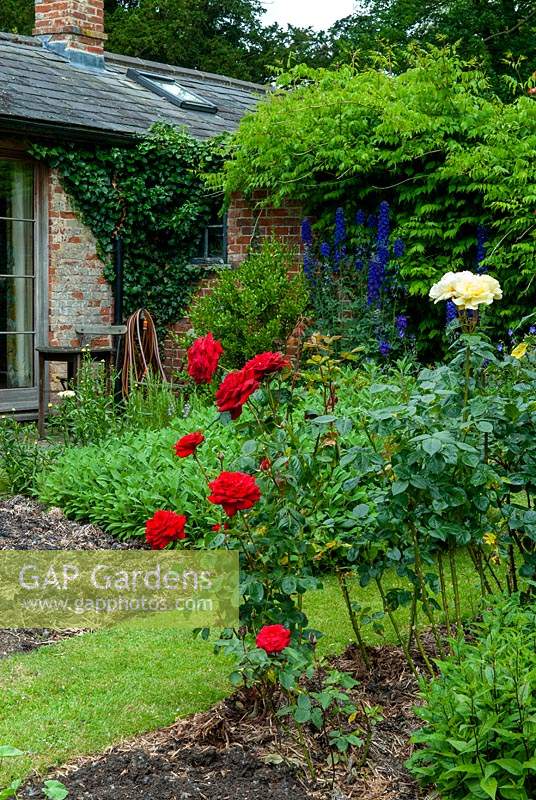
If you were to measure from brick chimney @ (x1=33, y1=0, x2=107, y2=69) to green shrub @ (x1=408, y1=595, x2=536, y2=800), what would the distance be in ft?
35.1

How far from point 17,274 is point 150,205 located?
68.9 inches

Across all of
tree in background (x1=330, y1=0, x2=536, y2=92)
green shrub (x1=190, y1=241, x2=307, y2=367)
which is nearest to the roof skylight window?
green shrub (x1=190, y1=241, x2=307, y2=367)

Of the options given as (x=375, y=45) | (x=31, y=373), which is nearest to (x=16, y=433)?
(x=31, y=373)

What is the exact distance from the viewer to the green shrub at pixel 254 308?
8656 millimetres

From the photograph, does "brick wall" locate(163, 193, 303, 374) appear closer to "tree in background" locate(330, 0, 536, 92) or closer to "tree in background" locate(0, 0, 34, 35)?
"tree in background" locate(330, 0, 536, 92)

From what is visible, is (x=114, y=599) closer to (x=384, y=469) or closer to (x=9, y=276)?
(x=384, y=469)

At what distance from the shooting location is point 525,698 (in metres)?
2.48

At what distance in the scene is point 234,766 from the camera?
112 inches

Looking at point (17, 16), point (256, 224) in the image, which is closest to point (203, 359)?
point (256, 224)

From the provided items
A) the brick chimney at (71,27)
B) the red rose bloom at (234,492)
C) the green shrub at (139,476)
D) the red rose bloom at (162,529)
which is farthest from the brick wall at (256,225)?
the red rose bloom at (234,492)

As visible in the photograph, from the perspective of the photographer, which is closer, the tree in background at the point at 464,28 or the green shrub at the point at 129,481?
the green shrub at the point at 129,481

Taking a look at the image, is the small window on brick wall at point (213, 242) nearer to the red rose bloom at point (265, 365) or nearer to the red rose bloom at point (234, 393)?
the red rose bloom at point (265, 365)

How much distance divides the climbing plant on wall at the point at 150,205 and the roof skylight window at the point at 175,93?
6.04 feet

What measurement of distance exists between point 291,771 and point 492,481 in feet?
3.40
